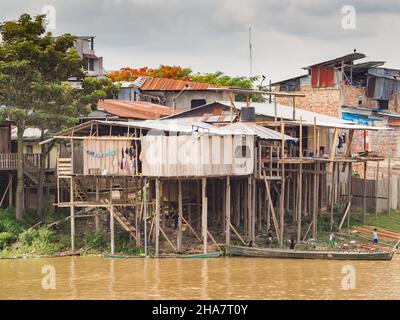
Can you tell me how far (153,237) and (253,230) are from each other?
428 centimetres

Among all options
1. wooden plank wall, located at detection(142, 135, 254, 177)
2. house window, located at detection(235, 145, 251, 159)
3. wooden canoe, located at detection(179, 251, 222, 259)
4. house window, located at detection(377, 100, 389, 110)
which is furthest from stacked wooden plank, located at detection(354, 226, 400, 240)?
house window, located at detection(377, 100, 389, 110)

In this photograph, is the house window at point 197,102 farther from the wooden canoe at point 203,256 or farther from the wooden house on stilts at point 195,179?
the wooden canoe at point 203,256

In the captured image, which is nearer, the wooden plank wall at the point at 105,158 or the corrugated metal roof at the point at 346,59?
the wooden plank wall at the point at 105,158

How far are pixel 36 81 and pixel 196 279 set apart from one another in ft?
41.0

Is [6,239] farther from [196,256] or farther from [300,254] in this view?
[300,254]

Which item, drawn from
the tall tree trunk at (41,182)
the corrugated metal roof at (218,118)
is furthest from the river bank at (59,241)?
the corrugated metal roof at (218,118)

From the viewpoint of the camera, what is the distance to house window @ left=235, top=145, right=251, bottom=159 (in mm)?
42156

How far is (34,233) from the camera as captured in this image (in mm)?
43125

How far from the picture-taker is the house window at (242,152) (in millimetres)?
42156

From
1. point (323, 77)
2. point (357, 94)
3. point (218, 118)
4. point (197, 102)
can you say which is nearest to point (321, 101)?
point (323, 77)

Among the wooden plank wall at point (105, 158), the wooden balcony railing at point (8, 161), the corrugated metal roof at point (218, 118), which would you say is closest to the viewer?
the wooden plank wall at point (105, 158)

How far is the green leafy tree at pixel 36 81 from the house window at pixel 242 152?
7352mm

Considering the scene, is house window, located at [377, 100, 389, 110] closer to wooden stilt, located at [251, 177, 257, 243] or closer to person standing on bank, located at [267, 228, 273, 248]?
person standing on bank, located at [267, 228, 273, 248]
